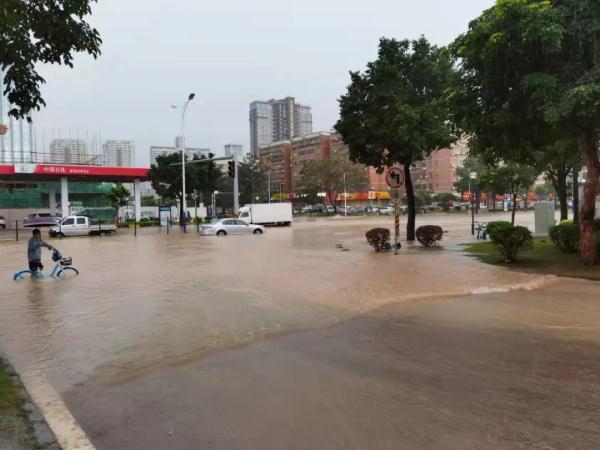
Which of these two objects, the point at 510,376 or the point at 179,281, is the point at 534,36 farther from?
the point at 179,281

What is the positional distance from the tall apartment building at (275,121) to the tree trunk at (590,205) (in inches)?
5393

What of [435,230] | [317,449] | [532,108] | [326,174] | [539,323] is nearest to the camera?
[317,449]

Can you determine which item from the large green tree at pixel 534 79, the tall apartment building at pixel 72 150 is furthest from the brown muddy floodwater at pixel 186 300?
the tall apartment building at pixel 72 150

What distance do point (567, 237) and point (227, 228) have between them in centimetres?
2758

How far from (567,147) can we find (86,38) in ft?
58.4

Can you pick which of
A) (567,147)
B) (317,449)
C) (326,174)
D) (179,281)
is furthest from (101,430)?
(326,174)

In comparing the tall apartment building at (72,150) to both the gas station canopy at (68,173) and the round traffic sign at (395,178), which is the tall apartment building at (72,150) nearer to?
the gas station canopy at (68,173)

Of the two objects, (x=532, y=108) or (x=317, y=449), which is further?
(x=532, y=108)

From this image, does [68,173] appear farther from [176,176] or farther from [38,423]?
[38,423]

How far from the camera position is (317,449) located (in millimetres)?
4113

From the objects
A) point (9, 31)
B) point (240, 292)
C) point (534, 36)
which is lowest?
point (240, 292)

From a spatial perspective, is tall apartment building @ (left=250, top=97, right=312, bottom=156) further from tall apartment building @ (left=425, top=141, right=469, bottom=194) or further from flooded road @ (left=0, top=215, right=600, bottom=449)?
flooded road @ (left=0, top=215, right=600, bottom=449)

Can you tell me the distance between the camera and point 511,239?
645 inches

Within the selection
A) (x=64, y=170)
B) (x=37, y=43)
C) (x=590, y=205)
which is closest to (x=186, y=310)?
(x=37, y=43)
